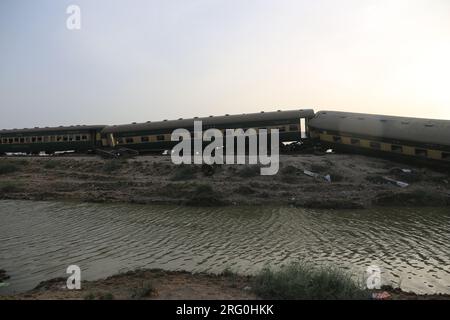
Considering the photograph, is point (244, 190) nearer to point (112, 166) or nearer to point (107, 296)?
point (112, 166)

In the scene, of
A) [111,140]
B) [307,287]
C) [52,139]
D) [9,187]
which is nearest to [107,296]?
[307,287]

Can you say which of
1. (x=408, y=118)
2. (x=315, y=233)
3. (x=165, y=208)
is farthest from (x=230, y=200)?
(x=408, y=118)

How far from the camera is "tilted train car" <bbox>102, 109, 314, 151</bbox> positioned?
37531 mm

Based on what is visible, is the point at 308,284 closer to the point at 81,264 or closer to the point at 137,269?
the point at 137,269

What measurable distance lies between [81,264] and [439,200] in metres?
22.0

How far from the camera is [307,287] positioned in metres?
10.8

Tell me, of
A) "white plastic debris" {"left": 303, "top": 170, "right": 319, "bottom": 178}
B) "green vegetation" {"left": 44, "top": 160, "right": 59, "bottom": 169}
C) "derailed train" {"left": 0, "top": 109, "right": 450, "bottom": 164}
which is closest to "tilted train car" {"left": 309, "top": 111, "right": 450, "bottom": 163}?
"derailed train" {"left": 0, "top": 109, "right": 450, "bottom": 164}

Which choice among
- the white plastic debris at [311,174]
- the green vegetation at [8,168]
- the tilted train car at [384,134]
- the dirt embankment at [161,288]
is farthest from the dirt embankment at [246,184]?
the dirt embankment at [161,288]

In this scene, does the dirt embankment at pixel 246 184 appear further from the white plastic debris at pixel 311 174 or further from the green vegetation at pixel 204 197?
the white plastic debris at pixel 311 174

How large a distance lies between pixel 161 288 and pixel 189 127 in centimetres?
2822

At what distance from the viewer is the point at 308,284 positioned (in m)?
10.9

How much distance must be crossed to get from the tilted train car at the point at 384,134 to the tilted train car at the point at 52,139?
2501 centimetres

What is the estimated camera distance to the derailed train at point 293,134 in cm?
3098

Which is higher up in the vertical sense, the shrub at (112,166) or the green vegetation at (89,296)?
the shrub at (112,166)
